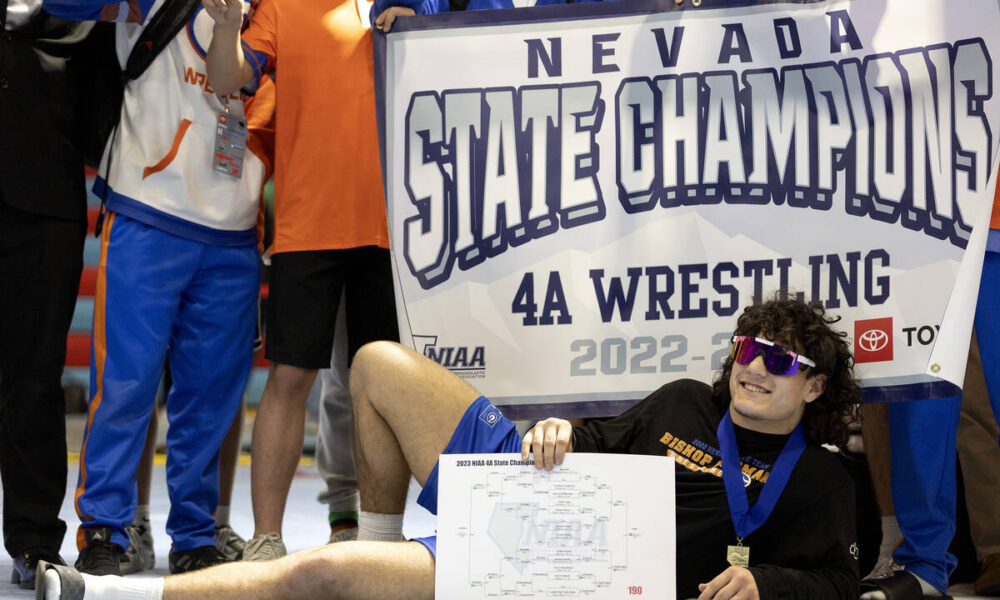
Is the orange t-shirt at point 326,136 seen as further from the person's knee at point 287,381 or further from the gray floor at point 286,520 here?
the gray floor at point 286,520

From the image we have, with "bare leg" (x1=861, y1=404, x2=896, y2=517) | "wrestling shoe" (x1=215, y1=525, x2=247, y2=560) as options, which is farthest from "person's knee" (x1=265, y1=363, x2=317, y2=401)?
"bare leg" (x1=861, y1=404, x2=896, y2=517)

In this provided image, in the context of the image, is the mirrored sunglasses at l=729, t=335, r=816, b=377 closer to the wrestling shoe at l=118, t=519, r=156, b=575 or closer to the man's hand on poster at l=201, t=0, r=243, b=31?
the man's hand on poster at l=201, t=0, r=243, b=31

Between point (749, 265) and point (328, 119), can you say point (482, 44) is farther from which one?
point (749, 265)

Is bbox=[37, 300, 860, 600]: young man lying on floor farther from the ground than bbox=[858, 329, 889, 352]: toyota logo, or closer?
closer

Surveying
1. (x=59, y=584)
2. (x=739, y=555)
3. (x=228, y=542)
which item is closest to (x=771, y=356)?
(x=739, y=555)

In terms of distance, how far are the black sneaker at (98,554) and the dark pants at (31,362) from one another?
0.38ft

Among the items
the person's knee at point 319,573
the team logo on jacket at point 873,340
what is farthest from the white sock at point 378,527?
the team logo on jacket at point 873,340

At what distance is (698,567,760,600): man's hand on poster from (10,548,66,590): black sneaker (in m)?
1.88

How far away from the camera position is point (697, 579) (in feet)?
8.82

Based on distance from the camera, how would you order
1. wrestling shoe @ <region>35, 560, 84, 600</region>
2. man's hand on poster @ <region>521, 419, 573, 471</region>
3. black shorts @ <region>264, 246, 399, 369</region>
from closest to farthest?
wrestling shoe @ <region>35, 560, 84, 600</region>
man's hand on poster @ <region>521, 419, 573, 471</region>
black shorts @ <region>264, 246, 399, 369</region>

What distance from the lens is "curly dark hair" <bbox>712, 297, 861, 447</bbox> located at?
9.22 ft

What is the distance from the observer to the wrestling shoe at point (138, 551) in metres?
3.50

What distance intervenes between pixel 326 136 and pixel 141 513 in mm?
1460

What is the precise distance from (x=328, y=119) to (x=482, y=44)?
0.53m
